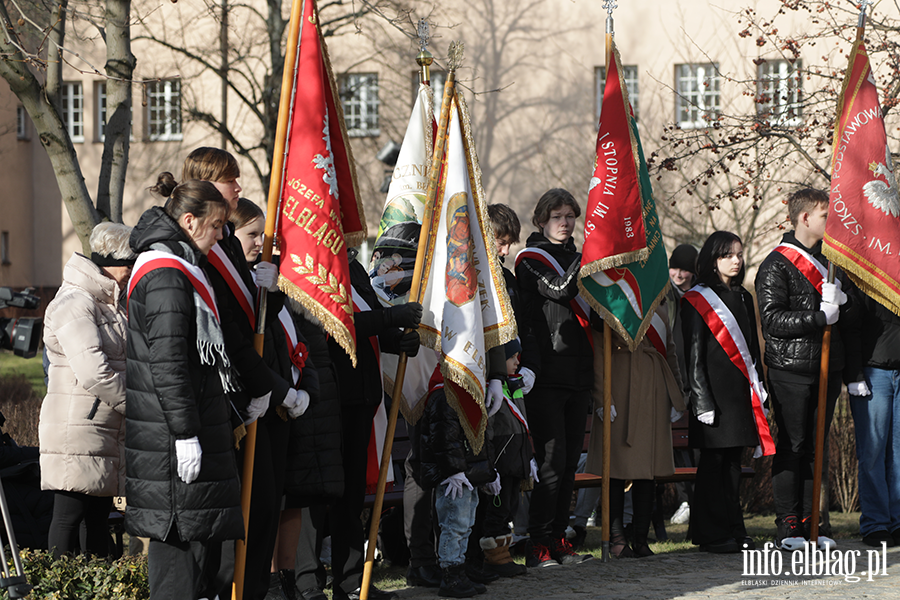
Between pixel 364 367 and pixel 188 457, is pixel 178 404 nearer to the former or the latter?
pixel 188 457

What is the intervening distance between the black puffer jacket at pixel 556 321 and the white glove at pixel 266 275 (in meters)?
2.27

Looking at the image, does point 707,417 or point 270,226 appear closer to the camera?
point 270,226

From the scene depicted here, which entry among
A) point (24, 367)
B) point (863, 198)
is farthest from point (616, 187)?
point (24, 367)

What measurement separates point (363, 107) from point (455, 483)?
16.8 meters

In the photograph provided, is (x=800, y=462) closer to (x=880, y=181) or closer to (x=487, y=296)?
(x=880, y=181)

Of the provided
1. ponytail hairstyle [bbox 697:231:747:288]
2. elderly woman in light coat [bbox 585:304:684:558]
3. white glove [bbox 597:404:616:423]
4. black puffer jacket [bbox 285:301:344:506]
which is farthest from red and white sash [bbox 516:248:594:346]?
black puffer jacket [bbox 285:301:344:506]

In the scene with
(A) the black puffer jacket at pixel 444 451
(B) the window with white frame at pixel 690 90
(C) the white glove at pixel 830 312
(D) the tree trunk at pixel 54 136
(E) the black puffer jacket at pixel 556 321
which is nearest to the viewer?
(A) the black puffer jacket at pixel 444 451

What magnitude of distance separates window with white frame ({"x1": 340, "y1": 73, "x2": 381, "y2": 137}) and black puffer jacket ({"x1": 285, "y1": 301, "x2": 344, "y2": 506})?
1659 centimetres

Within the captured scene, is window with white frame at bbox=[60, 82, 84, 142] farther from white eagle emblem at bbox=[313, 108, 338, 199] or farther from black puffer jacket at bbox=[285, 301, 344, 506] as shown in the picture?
black puffer jacket at bbox=[285, 301, 344, 506]

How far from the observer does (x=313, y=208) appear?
478cm

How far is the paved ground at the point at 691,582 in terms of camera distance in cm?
533

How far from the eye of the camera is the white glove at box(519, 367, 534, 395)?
5.95 meters

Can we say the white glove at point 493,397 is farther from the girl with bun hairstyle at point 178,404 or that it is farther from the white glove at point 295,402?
the girl with bun hairstyle at point 178,404

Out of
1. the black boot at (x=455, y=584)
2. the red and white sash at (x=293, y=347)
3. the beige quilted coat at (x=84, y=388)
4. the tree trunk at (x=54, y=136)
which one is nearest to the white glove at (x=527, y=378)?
the black boot at (x=455, y=584)
